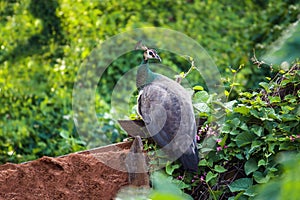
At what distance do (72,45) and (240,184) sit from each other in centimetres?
416

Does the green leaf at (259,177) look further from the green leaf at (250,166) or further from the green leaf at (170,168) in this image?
the green leaf at (170,168)

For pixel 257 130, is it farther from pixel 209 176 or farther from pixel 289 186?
pixel 289 186

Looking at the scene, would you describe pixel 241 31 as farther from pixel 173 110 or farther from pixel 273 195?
pixel 273 195

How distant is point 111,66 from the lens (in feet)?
23.1

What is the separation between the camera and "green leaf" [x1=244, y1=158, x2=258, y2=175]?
9.04 ft

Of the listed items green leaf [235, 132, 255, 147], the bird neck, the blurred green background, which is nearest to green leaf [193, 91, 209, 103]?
the bird neck

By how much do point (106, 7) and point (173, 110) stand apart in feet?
15.3

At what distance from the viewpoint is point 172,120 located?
2934 mm

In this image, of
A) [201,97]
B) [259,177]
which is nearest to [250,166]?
[259,177]

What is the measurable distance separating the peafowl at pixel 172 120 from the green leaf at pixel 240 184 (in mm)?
197

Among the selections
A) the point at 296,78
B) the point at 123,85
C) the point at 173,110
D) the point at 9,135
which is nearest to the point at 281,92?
the point at 296,78

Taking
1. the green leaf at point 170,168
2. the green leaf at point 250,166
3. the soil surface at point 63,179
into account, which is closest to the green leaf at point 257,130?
the green leaf at point 250,166

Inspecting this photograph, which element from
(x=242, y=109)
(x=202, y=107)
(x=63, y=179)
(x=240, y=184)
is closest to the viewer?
(x=63, y=179)

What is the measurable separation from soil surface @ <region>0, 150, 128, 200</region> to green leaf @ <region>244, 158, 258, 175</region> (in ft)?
1.82
